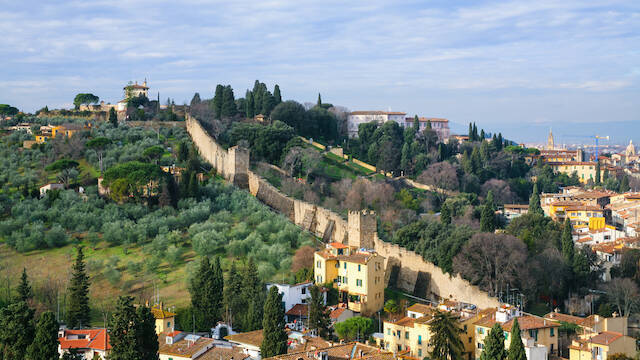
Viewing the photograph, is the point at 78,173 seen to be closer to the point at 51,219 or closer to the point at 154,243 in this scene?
the point at 51,219

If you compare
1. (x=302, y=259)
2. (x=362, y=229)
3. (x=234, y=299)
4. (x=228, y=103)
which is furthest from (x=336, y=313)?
(x=228, y=103)

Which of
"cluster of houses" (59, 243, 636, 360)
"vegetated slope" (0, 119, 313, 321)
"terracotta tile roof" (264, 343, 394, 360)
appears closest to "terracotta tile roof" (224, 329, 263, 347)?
"cluster of houses" (59, 243, 636, 360)

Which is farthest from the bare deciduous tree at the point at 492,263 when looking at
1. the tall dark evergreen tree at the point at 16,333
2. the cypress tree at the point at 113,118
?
the cypress tree at the point at 113,118

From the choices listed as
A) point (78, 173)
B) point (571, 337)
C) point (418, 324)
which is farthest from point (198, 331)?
point (78, 173)

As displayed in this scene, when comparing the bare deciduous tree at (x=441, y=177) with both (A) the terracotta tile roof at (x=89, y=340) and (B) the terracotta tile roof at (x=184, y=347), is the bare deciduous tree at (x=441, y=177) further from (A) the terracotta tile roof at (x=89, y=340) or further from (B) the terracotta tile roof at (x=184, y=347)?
(A) the terracotta tile roof at (x=89, y=340)

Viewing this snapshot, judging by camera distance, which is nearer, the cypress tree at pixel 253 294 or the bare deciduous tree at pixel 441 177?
the cypress tree at pixel 253 294
